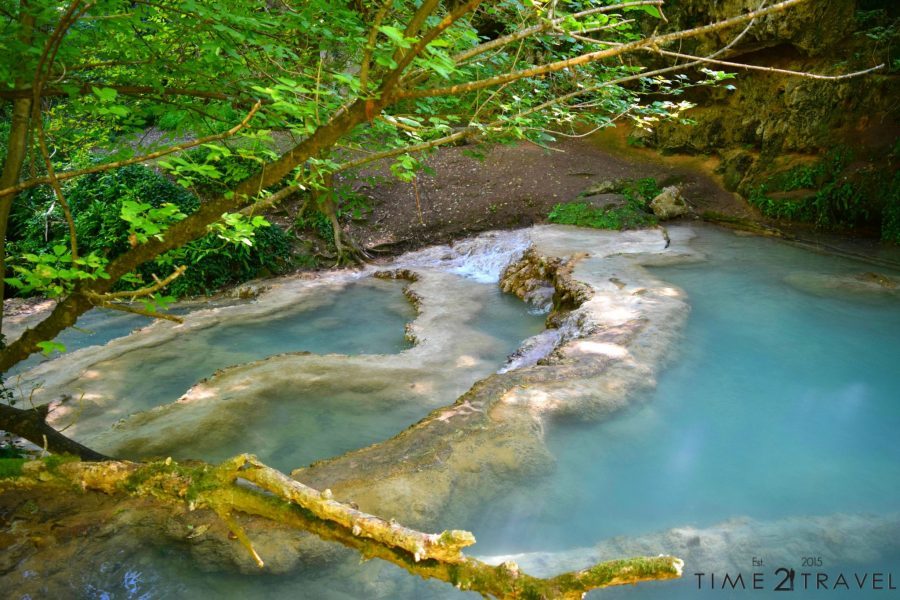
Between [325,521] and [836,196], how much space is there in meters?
10.8

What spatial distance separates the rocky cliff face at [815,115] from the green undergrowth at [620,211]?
1.97 m

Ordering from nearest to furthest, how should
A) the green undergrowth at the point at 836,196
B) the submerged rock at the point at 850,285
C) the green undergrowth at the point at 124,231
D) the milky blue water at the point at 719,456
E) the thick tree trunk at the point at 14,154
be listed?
the milky blue water at the point at 719,456 → the thick tree trunk at the point at 14,154 → the submerged rock at the point at 850,285 → the green undergrowth at the point at 836,196 → the green undergrowth at the point at 124,231

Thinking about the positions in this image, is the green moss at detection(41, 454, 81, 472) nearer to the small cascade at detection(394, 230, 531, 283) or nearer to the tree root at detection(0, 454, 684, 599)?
the tree root at detection(0, 454, 684, 599)

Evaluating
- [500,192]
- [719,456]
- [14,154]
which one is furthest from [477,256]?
[14,154]

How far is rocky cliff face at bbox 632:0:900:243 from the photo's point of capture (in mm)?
9852

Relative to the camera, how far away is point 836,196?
10.1 meters

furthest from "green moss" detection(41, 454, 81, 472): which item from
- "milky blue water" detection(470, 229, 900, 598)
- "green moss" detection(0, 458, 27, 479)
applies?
"milky blue water" detection(470, 229, 900, 598)

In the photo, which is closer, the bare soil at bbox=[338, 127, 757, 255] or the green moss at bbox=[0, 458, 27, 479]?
the green moss at bbox=[0, 458, 27, 479]

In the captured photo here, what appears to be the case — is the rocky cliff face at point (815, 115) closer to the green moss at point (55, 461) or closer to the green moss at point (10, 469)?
the green moss at point (55, 461)

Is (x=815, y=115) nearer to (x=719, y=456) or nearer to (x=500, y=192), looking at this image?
(x=500, y=192)

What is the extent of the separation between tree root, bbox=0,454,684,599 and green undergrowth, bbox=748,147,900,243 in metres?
10.1

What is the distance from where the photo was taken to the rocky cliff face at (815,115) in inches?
388

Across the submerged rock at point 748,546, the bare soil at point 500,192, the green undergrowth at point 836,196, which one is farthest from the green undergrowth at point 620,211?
the submerged rock at point 748,546

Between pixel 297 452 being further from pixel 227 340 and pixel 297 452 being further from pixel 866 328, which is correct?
pixel 866 328
